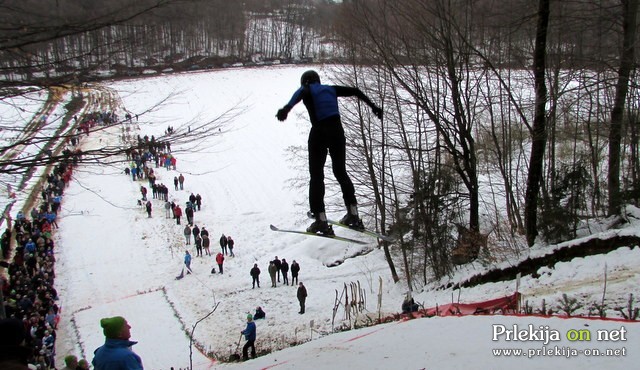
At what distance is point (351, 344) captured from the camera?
279 inches

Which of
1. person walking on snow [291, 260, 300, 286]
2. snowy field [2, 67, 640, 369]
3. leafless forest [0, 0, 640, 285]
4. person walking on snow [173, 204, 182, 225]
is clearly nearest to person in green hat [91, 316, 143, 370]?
snowy field [2, 67, 640, 369]

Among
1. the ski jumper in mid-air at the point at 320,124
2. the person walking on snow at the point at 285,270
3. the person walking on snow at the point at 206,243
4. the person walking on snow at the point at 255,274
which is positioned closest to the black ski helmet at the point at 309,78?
the ski jumper in mid-air at the point at 320,124

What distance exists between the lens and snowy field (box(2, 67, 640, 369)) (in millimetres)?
5680

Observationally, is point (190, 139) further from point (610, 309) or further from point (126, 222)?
point (126, 222)

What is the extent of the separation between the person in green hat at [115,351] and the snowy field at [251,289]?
4.78ft

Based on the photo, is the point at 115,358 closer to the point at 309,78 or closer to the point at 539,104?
the point at 309,78

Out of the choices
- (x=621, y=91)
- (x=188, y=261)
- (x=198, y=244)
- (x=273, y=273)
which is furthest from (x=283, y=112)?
(x=198, y=244)

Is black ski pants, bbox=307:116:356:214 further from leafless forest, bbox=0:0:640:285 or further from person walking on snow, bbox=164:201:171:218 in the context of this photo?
person walking on snow, bbox=164:201:171:218

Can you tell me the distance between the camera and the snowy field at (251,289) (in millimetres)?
5680

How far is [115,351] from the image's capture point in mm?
4098

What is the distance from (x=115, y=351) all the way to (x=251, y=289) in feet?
47.8

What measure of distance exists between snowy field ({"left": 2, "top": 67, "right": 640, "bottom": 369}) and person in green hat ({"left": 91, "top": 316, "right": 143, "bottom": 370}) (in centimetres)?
146

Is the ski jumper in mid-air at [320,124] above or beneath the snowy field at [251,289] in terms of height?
above

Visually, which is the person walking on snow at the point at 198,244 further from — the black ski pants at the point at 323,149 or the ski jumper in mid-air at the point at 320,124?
the black ski pants at the point at 323,149
